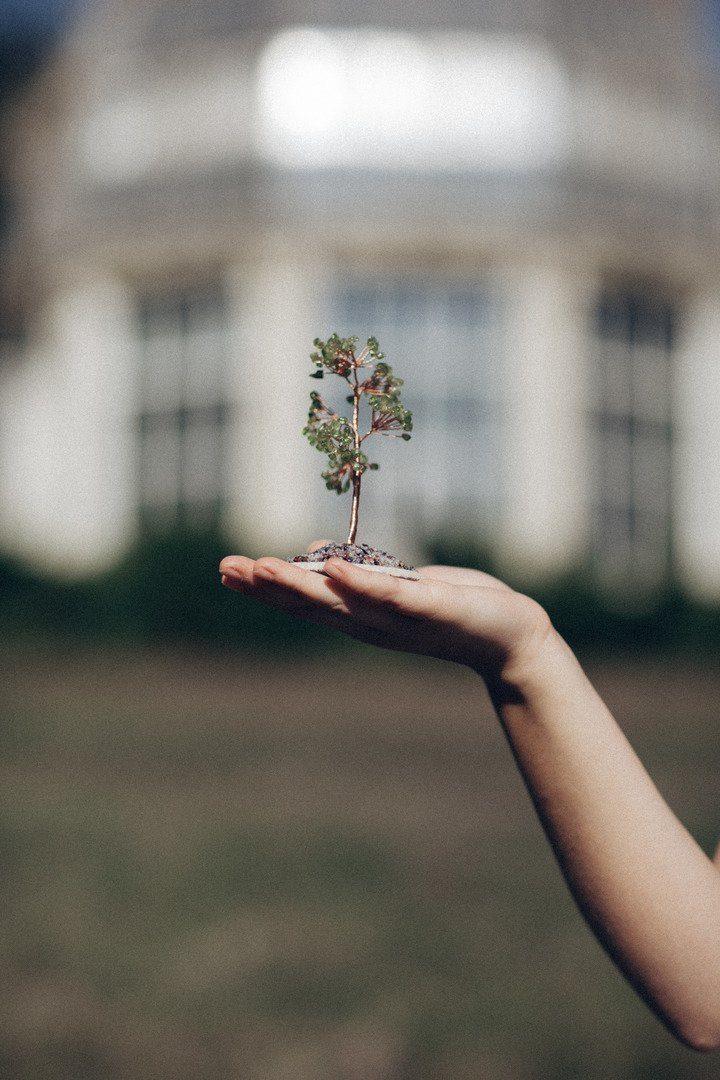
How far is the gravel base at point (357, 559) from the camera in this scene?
2.21 meters

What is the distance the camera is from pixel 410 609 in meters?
1.84

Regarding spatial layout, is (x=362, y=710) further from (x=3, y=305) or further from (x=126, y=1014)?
(x=3, y=305)

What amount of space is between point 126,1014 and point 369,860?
6.96 ft

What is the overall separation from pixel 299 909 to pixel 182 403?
479 inches

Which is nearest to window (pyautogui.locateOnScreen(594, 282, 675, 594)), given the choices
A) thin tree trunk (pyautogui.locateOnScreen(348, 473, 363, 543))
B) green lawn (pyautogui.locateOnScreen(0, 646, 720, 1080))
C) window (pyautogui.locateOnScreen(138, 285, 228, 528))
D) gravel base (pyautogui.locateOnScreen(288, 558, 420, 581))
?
window (pyautogui.locateOnScreen(138, 285, 228, 528))

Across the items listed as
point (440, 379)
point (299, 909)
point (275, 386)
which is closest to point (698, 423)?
point (440, 379)

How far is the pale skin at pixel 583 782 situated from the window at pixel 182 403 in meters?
14.2

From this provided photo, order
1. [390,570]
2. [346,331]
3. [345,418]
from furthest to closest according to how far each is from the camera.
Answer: [346,331], [345,418], [390,570]

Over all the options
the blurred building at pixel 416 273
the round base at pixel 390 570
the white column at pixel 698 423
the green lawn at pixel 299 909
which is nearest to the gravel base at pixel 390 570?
the round base at pixel 390 570

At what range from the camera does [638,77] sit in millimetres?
16812

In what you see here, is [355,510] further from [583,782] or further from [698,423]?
[698,423]

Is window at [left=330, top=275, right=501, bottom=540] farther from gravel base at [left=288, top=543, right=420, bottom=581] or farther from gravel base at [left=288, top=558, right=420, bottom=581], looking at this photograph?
gravel base at [left=288, top=558, right=420, bottom=581]

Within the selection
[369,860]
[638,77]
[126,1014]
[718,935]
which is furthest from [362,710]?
[638,77]

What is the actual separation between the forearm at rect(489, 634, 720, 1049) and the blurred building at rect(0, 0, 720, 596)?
12.8m
